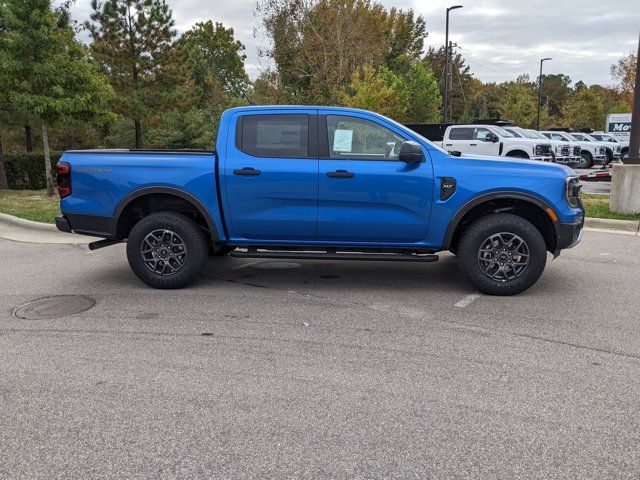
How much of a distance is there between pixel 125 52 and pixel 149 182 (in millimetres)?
22691

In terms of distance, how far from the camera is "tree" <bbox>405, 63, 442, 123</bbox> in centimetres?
3666

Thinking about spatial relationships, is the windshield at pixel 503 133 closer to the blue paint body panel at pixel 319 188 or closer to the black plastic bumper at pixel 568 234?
the blue paint body panel at pixel 319 188

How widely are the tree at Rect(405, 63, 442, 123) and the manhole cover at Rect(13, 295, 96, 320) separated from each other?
3309 cm

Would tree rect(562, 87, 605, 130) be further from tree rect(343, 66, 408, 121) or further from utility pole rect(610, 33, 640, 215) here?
utility pole rect(610, 33, 640, 215)

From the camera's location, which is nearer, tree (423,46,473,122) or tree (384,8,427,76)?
tree (384,8,427,76)

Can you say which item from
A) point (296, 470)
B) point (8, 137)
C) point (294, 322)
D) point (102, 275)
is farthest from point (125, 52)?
point (296, 470)

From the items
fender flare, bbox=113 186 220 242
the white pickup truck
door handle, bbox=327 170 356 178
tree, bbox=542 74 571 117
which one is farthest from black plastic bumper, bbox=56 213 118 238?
tree, bbox=542 74 571 117

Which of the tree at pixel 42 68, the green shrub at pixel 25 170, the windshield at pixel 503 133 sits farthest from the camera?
the windshield at pixel 503 133

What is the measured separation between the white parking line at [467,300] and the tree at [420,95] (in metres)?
32.2

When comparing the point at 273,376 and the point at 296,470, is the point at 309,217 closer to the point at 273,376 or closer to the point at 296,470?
the point at 273,376

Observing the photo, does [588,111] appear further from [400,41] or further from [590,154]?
[590,154]

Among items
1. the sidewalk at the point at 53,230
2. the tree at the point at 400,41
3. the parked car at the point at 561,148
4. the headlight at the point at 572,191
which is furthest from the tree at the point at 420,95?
the headlight at the point at 572,191

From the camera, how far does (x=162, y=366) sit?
12.7ft

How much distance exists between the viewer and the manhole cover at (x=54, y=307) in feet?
16.5
